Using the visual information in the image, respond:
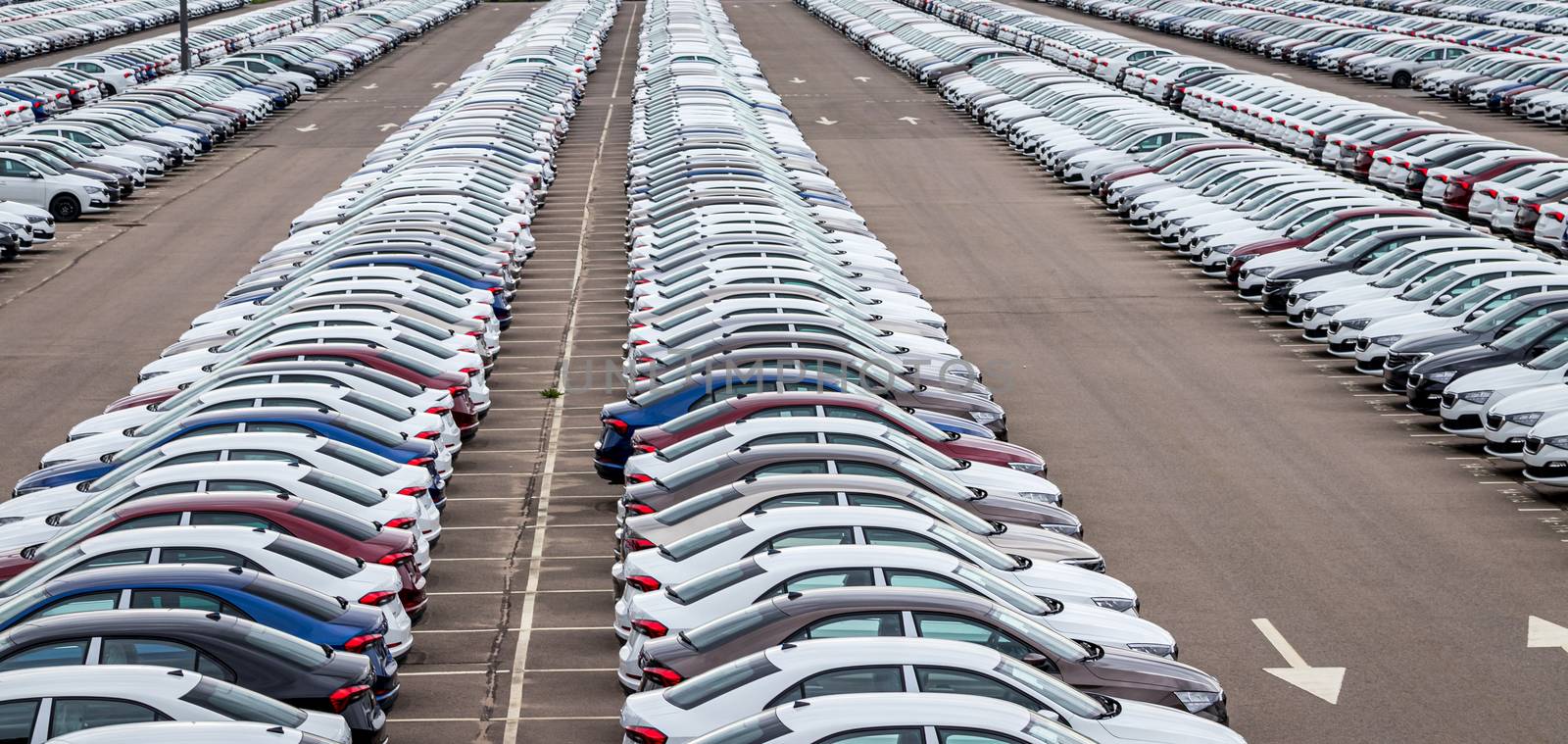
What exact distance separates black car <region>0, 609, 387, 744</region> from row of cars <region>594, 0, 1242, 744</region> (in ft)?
6.44

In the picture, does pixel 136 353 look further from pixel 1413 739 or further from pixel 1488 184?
pixel 1488 184

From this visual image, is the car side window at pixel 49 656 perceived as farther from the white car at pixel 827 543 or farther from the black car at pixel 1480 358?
the black car at pixel 1480 358

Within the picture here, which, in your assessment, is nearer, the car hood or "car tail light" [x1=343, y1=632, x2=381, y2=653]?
the car hood

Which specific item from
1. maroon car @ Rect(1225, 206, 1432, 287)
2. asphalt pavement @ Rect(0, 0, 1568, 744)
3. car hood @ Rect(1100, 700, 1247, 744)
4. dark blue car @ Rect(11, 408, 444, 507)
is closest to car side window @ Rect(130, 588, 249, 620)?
asphalt pavement @ Rect(0, 0, 1568, 744)

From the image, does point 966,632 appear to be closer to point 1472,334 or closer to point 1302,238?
point 1472,334

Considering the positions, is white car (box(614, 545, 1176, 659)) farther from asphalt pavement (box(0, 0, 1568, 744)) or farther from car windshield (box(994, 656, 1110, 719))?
car windshield (box(994, 656, 1110, 719))

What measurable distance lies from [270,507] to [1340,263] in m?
18.0

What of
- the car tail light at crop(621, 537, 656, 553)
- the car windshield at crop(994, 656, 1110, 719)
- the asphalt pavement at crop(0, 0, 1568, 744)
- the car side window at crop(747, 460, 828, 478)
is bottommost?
the asphalt pavement at crop(0, 0, 1568, 744)

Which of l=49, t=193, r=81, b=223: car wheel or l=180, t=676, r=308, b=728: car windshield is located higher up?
l=180, t=676, r=308, b=728: car windshield

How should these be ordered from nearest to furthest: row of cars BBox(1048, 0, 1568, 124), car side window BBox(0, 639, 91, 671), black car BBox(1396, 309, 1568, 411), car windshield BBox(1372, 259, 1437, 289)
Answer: car side window BBox(0, 639, 91, 671) → black car BBox(1396, 309, 1568, 411) → car windshield BBox(1372, 259, 1437, 289) → row of cars BBox(1048, 0, 1568, 124)

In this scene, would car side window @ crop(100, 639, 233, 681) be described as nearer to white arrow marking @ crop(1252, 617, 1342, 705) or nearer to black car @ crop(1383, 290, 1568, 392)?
white arrow marking @ crop(1252, 617, 1342, 705)

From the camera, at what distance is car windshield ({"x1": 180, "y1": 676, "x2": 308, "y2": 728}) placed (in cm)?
1085

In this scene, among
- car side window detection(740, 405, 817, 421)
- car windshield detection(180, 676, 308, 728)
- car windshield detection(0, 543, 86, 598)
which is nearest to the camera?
car windshield detection(180, 676, 308, 728)

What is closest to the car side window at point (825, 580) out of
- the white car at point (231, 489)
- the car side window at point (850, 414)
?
the white car at point (231, 489)
